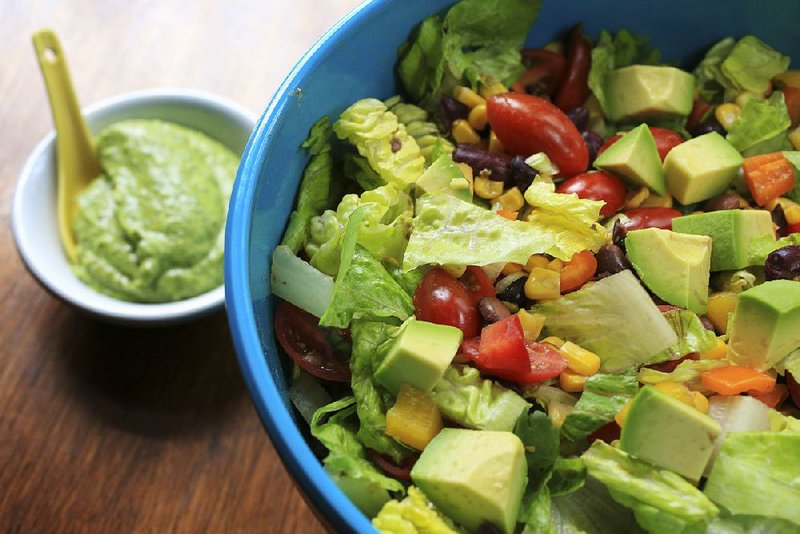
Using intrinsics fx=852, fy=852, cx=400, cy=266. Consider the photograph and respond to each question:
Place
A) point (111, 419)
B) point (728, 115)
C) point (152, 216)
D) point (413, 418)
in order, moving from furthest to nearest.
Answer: point (152, 216) → point (111, 419) → point (728, 115) → point (413, 418)

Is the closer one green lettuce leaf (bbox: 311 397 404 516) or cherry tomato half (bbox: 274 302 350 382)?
green lettuce leaf (bbox: 311 397 404 516)

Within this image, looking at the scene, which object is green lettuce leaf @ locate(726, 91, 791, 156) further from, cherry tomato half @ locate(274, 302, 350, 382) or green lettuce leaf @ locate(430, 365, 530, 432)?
cherry tomato half @ locate(274, 302, 350, 382)

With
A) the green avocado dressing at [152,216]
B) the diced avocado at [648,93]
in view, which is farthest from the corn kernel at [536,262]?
the green avocado dressing at [152,216]

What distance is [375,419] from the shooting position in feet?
4.21

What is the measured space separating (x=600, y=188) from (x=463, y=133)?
279 mm

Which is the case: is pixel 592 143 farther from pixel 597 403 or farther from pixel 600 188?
pixel 597 403

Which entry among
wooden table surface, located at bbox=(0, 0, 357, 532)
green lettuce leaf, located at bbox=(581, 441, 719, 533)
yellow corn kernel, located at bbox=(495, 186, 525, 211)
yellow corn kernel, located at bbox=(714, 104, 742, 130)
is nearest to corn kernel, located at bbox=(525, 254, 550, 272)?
yellow corn kernel, located at bbox=(495, 186, 525, 211)

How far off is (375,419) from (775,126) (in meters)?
0.99

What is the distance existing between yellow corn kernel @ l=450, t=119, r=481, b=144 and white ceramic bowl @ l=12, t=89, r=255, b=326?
630mm

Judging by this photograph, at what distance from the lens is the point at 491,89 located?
165cm

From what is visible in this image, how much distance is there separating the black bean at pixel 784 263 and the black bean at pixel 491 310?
45 cm

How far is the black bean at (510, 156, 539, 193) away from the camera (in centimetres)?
154

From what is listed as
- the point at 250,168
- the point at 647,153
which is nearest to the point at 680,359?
the point at 647,153

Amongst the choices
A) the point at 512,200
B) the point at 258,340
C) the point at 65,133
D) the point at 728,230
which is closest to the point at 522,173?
the point at 512,200
